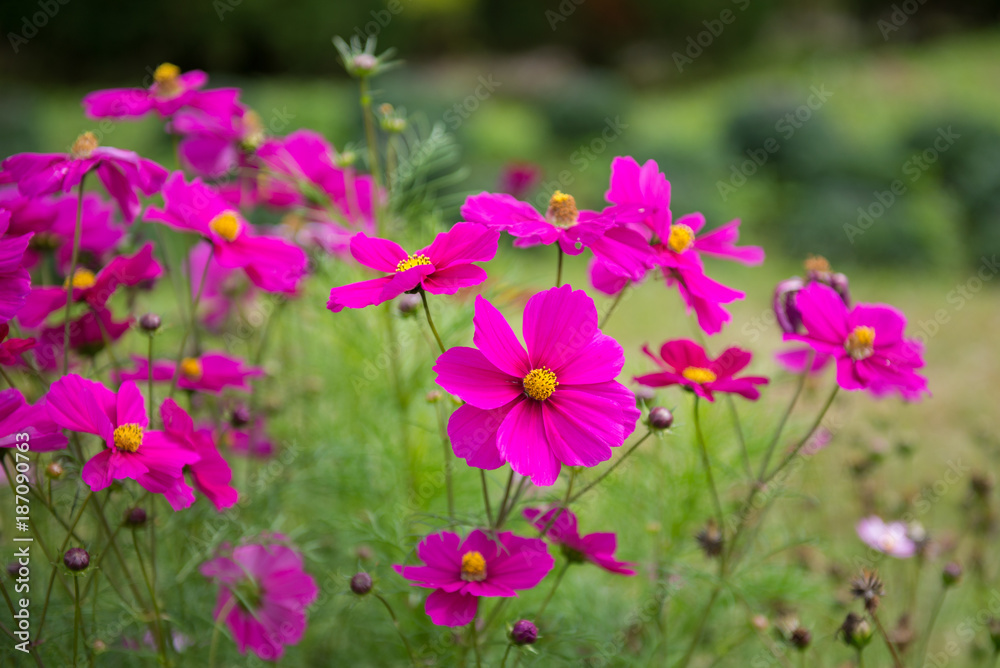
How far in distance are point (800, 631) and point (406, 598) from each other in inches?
19.8

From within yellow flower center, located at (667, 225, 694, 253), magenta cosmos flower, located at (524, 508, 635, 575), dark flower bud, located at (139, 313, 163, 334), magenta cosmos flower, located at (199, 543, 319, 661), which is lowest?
magenta cosmos flower, located at (199, 543, 319, 661)

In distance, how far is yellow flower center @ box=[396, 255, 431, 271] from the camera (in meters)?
0.66

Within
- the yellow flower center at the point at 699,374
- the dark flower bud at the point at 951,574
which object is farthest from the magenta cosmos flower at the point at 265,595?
the dark flower bud at the point at 951,574

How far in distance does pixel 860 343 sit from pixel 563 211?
30 cm

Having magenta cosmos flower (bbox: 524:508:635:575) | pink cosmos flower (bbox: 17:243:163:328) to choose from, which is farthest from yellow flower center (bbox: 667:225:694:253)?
pink cosmos flower (bbox: 17:243:163:328)

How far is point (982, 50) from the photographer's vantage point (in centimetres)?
752

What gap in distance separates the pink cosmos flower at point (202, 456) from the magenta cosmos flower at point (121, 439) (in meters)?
0.02

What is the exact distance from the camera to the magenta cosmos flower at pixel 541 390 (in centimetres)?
61

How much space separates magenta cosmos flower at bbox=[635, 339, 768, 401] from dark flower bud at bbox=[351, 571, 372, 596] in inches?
12.1

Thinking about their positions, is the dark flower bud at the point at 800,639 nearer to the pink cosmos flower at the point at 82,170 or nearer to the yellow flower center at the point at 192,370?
the yellow flower center at the point at 192,370

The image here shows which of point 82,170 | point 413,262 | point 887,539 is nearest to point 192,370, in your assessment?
point 82,170

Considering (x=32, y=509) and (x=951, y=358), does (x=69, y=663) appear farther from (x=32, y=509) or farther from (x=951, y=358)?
(x=951, y=358)

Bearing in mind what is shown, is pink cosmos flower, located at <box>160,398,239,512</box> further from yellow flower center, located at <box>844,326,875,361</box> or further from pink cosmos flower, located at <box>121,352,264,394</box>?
yellow flower center, located at <box>844,326,875,361</box>

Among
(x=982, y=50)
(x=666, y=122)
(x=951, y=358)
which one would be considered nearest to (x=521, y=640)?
(x=951, y=358)
